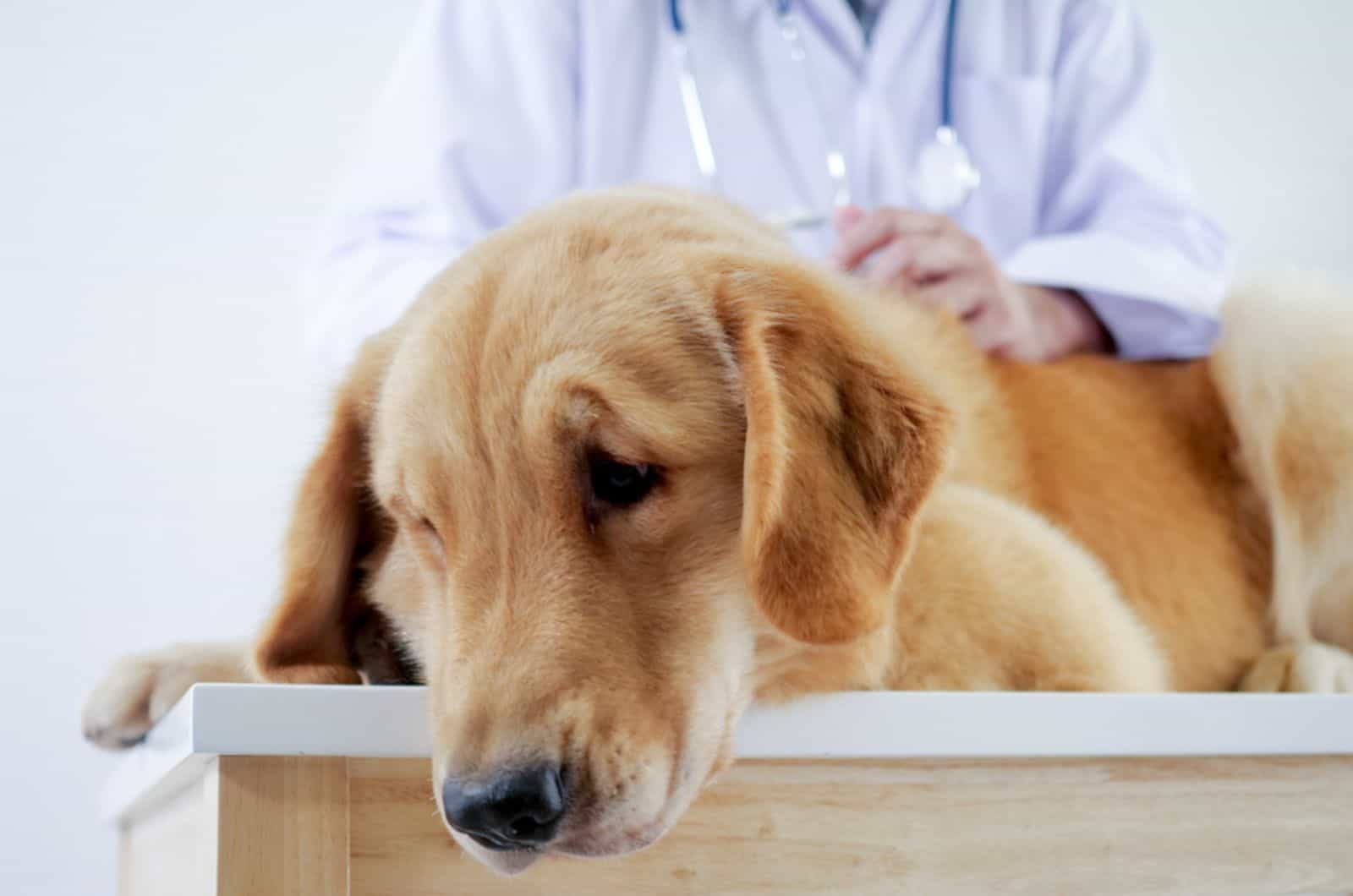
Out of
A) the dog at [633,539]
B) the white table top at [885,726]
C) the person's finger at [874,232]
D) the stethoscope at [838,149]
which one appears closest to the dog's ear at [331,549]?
the dog at [633,539]

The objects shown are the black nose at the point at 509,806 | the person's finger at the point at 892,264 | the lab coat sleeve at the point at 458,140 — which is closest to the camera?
the black nose at the point at 509,806

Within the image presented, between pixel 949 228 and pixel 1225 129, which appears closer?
pixel 949 228

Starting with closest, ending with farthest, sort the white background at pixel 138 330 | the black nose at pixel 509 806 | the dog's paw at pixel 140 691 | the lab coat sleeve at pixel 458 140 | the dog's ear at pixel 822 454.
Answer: the black nose at pixel 509 806 → the dog's ear at pixel 822 454 → the dog's paw at pixel 140 691 → the lab coat sleeve at pixel 458 140 → the white background at pixel 138 330

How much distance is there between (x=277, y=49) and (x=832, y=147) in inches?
42.5

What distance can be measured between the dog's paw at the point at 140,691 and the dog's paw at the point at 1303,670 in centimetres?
112

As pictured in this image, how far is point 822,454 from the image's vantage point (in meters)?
0.92

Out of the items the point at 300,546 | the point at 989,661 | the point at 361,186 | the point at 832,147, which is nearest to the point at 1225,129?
the point at 832,147

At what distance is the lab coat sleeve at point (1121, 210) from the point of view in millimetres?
1724

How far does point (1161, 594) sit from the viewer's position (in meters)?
1.50

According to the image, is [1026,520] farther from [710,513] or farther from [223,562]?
[223,562]

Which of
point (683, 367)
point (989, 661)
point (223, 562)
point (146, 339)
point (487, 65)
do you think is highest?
point (683, 367)

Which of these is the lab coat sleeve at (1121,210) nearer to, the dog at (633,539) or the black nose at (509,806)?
the dog at (633,539)

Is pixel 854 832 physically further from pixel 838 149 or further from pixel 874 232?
pixel 838 149

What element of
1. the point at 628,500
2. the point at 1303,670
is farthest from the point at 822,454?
the point at 1303,670
